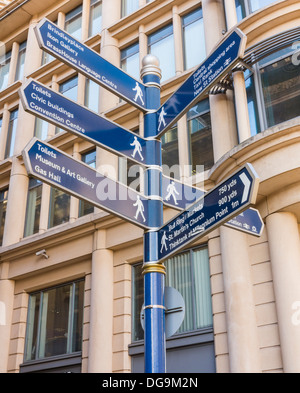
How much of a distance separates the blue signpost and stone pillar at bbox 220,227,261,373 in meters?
4.45

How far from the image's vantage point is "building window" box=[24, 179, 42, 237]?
1559 centimetres

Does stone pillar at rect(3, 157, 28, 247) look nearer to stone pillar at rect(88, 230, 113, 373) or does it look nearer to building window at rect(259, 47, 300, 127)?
stone pillar at rect(88, 230, 113, 373)

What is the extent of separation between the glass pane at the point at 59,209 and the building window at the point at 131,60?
4347 millimetres

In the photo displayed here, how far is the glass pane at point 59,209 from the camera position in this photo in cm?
1478

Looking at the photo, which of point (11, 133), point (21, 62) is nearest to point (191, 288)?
point (11, 133)

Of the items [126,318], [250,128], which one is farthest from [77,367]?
[250,128]

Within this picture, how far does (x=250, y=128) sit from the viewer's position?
10.9 m

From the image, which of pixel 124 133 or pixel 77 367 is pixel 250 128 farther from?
pixel 77 367

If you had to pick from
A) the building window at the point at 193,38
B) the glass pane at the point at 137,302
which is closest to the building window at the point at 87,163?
the glass pane at the point at 137,302

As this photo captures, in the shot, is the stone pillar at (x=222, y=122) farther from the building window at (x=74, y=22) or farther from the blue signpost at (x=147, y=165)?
the building window at (x=74, y=22)

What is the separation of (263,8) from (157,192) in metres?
7.10

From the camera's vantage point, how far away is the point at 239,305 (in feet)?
31.6
